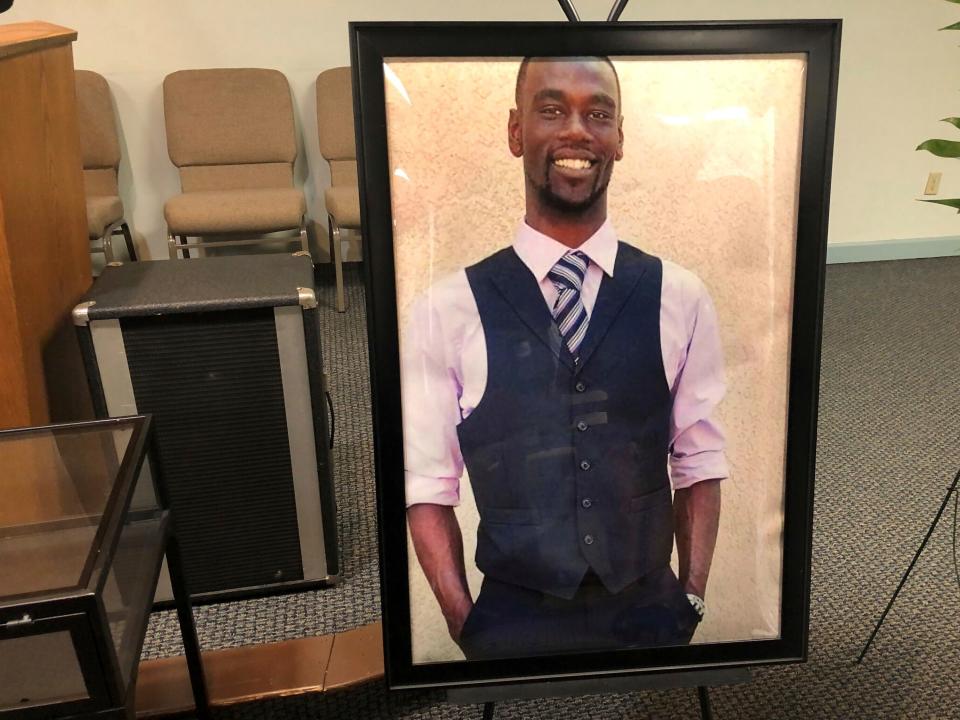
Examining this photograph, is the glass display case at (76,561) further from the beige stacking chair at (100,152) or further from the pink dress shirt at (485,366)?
the beige stacking chair at (100,152)

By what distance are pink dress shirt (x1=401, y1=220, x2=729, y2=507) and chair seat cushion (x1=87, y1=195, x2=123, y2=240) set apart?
2.59m

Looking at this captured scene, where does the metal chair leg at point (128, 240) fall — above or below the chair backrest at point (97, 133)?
below

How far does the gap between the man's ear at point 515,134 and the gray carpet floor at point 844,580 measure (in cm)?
108

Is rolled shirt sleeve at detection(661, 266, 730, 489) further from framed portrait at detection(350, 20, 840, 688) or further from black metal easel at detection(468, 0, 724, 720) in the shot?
black metal easel at detection(468, 0, 724, 720)

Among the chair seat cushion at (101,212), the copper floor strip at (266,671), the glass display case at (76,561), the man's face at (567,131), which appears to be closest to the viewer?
the glass display case at (76,561)

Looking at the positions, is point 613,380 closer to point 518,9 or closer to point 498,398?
point 498,398

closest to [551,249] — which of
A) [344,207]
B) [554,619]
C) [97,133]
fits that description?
[554,619]

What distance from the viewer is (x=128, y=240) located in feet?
11.8

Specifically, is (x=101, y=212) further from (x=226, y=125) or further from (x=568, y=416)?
(x=568, y=416)

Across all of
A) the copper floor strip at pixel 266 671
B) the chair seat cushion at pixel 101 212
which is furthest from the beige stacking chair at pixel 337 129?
the copper floor strip at pixel 266 671

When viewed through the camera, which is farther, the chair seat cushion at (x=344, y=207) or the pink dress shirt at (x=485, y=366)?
the chair seat cushion at (x=344, y=207)

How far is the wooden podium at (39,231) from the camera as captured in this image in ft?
4.54

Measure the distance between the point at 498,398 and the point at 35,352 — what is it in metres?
0.91

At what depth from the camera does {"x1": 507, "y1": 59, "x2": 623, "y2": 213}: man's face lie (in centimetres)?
95
